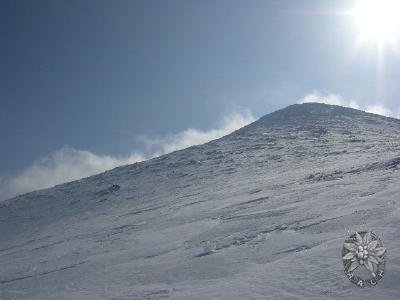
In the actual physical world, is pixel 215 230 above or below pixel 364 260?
above

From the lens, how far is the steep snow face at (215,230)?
864 cm

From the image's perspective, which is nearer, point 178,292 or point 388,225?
point 178,292

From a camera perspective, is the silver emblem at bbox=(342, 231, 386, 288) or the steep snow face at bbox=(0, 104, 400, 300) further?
the steep snow face at bbox=(0, 104, 400, 300)

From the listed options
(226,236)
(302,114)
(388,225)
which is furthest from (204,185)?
(302,114)

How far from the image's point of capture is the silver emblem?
7.24 meters

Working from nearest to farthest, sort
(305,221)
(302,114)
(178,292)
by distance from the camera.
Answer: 1. (178,292)
2. (305,221)
3. (302,114)

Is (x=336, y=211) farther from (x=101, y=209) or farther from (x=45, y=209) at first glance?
(x=45, y=209)

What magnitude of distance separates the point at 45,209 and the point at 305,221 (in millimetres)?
25629

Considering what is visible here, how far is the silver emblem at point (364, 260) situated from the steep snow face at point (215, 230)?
0.14m

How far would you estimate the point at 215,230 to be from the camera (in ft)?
46.4

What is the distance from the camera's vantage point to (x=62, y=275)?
495 inches

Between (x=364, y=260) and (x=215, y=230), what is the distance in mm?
6899

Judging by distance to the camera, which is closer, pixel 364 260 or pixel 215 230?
pixel 364 260

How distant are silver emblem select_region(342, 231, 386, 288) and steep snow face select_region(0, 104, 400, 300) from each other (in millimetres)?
137
